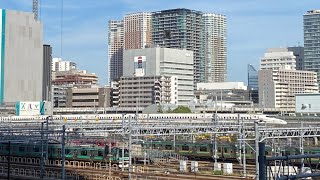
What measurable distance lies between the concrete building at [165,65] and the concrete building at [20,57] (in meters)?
38.6

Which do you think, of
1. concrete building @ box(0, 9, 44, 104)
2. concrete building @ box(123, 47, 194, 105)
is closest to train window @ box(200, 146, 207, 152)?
concrete building @ box(0, 9, 44, 104)

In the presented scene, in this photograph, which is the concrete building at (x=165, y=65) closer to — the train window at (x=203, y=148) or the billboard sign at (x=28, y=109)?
the billboard sign at (x=28, y=109)

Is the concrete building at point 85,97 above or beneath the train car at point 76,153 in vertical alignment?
above

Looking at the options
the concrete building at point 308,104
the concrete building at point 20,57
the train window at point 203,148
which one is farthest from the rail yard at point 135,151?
the concrete building at point 20,57

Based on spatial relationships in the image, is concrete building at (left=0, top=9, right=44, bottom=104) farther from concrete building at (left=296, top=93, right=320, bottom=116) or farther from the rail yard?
the rail yard

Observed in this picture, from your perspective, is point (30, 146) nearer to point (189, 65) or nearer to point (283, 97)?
point (189, 65)

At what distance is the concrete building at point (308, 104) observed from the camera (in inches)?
4587

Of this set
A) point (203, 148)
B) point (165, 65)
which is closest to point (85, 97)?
point (165, 65)

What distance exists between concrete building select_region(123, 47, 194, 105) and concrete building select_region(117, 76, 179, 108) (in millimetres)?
5101

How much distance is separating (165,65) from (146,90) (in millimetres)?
17399

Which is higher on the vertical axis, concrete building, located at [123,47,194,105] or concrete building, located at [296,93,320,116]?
concrete building, located at [123,47,194,105]

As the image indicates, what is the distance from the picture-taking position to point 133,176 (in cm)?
3334

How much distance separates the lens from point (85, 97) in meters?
174

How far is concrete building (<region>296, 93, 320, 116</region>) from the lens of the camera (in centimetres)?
11650
